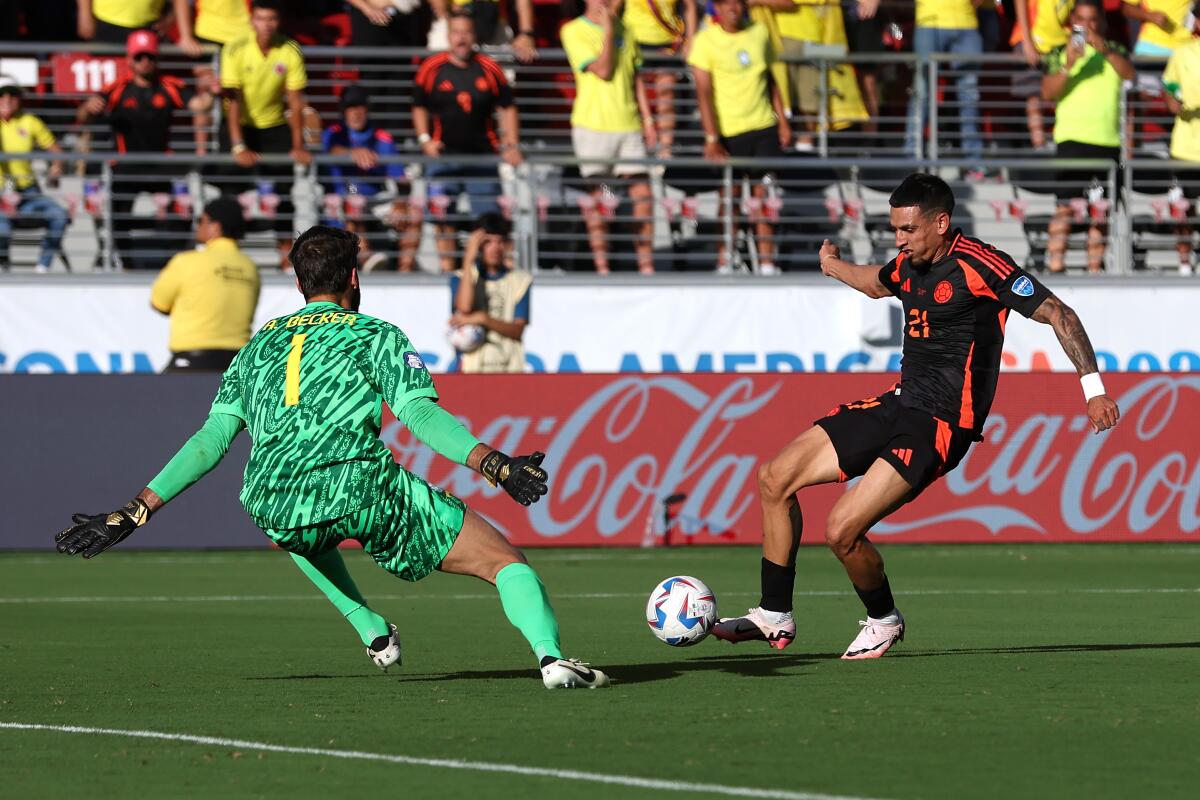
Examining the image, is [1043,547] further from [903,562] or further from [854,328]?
[854,328]

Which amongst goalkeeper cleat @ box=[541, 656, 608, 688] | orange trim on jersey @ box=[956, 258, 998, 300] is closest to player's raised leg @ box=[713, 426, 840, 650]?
orange trim on jersey @ box=[956, 258, 998, 300]

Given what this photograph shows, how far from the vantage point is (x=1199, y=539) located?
1834 cm

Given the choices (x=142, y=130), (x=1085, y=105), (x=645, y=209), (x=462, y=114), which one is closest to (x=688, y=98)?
(x=645, y=209)

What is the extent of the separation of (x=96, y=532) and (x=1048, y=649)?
463cm

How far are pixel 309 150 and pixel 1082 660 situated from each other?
14154mm

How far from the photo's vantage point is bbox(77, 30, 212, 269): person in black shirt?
67.9ft

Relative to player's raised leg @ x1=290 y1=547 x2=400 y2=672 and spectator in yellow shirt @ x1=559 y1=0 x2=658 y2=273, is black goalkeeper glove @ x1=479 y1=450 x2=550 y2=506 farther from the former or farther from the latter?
spectator in yellow shirt @ x1=559 y1=0 x2=658 y2=273

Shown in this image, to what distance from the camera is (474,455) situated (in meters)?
7.49

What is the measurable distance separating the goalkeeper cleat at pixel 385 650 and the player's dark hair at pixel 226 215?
357 inches

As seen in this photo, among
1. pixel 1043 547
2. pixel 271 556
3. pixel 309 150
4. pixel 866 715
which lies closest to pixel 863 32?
pixel 309 150

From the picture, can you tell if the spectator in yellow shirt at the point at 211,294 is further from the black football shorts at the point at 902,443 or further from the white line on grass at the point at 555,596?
the black football shorts at the point at 902,443

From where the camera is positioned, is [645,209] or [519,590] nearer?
[519,590]

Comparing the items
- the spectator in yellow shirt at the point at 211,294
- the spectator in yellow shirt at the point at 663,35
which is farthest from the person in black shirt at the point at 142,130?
the spectator in yellow shirt at the point at 663,35

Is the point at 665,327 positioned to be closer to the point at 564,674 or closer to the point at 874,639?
the point at 874,639
